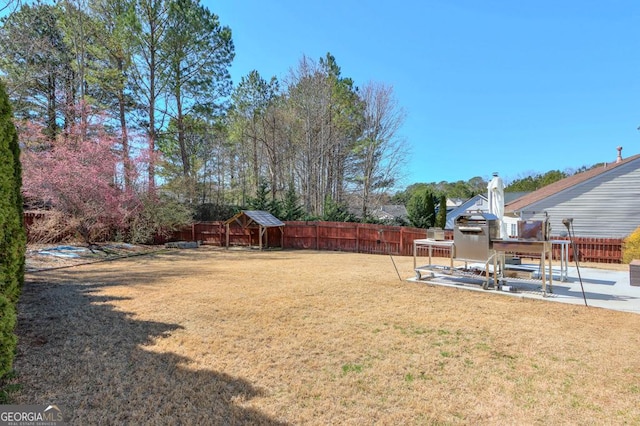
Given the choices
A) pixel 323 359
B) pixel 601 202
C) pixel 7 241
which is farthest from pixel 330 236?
pixel 7 241

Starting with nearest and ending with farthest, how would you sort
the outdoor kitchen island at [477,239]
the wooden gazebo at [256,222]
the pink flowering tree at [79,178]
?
the outdoor kitchen island at [477,239] < the pink flowering tree at [79,178] < the wooden gazebo at [256,222]

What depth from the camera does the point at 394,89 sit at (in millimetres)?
21141

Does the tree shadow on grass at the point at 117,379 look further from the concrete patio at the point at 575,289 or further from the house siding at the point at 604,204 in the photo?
the house siding at the point at 604,204

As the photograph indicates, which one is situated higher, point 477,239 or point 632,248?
point 477,239

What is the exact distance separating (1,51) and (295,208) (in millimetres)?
14831

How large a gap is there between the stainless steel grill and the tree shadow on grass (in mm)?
4904

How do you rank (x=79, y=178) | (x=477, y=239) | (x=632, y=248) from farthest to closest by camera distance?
(x=79, y=178) → (x=632, y=248) → (x=477, y=239)

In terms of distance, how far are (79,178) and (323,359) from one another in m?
12.8

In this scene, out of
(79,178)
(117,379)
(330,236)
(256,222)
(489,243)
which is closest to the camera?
(117,379)

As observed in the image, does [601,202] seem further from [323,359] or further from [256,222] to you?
[323,359]

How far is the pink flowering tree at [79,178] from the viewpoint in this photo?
1138cm

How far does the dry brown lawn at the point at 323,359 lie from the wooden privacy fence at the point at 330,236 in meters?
9.66

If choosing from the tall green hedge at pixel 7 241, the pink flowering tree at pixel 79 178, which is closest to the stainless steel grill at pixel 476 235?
the tall green hedge at pixel 7 241

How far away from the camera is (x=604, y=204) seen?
1367 centimetres
